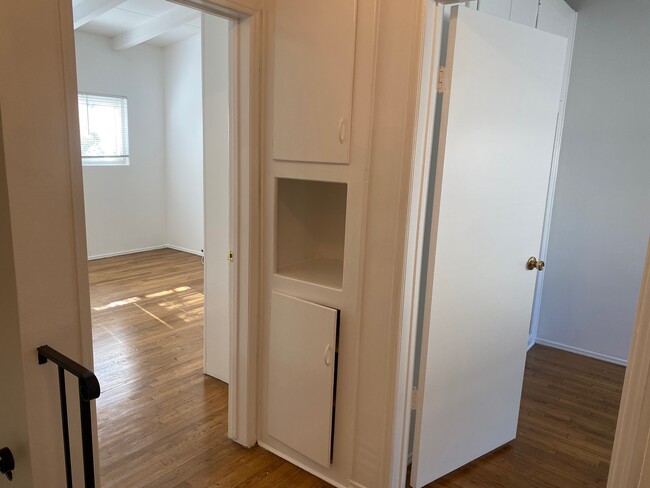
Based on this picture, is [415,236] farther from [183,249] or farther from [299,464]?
[183,249]

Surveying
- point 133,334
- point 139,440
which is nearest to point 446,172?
point 139,440

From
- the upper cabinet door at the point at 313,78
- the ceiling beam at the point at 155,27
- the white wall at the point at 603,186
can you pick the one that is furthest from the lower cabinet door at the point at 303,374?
the ceiling beam at the point at 155,27

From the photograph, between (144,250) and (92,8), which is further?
(144,250)

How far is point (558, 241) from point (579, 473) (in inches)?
75.2

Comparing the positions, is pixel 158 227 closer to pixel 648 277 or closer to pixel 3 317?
pixel 3 317

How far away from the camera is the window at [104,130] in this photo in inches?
230

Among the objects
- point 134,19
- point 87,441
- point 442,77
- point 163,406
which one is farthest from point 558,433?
point 134,19

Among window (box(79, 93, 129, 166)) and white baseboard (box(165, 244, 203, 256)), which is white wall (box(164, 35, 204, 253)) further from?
window (box(79, 93, 129, 166))

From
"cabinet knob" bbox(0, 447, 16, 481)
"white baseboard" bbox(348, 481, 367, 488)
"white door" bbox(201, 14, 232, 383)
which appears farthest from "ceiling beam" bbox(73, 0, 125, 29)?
"white baseboard" bbox(348, 481, 367, 488)

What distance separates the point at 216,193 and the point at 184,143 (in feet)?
12.0

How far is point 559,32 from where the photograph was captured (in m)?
3.22

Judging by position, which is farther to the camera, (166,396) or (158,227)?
(158,227)

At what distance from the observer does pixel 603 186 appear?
139 inches

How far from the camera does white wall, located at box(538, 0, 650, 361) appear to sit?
10.9ft
